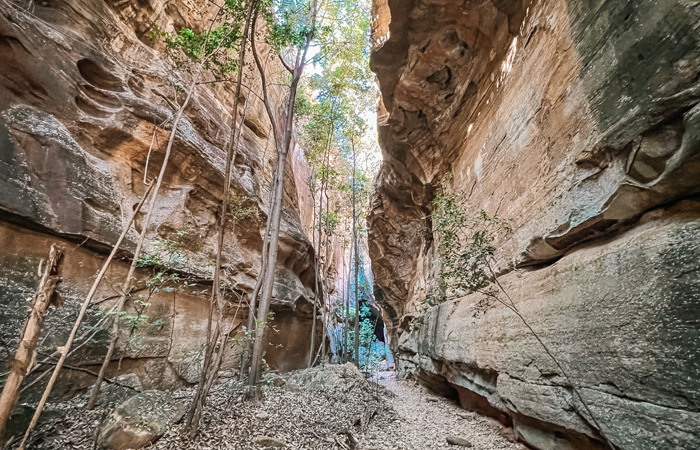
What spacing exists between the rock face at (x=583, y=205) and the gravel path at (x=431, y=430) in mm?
464

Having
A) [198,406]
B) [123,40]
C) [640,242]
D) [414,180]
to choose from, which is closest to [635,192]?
[640,242]

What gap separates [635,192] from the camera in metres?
2.82

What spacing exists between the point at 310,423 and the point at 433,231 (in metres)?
4.57

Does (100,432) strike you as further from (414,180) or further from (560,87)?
(414,180)

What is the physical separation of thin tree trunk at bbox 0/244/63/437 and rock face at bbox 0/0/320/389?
85.1 inches

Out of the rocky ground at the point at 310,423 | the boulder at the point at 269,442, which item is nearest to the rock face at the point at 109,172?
the rocky ground at the point at 310,423

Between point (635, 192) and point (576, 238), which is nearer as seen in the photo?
point (635, 192)

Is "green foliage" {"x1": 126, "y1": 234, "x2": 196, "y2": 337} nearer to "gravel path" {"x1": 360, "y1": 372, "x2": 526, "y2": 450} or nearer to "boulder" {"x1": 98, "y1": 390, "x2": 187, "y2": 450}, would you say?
"boulder" {"x1": 98, "y1": 390, "x2": 187, "y2": 450}

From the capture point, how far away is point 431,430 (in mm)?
5574

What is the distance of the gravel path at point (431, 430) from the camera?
15.3ft

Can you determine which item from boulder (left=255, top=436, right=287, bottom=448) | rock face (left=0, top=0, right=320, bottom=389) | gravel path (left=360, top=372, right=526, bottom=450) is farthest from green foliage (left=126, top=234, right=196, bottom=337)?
gravel path (left=360, top=372, right=526, bottom=450)

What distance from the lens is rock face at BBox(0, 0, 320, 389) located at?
4.78 metres

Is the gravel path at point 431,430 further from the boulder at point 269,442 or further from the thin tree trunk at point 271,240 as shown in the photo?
the thin tree trunk at point 271,240

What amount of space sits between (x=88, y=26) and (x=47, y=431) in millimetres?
8720
